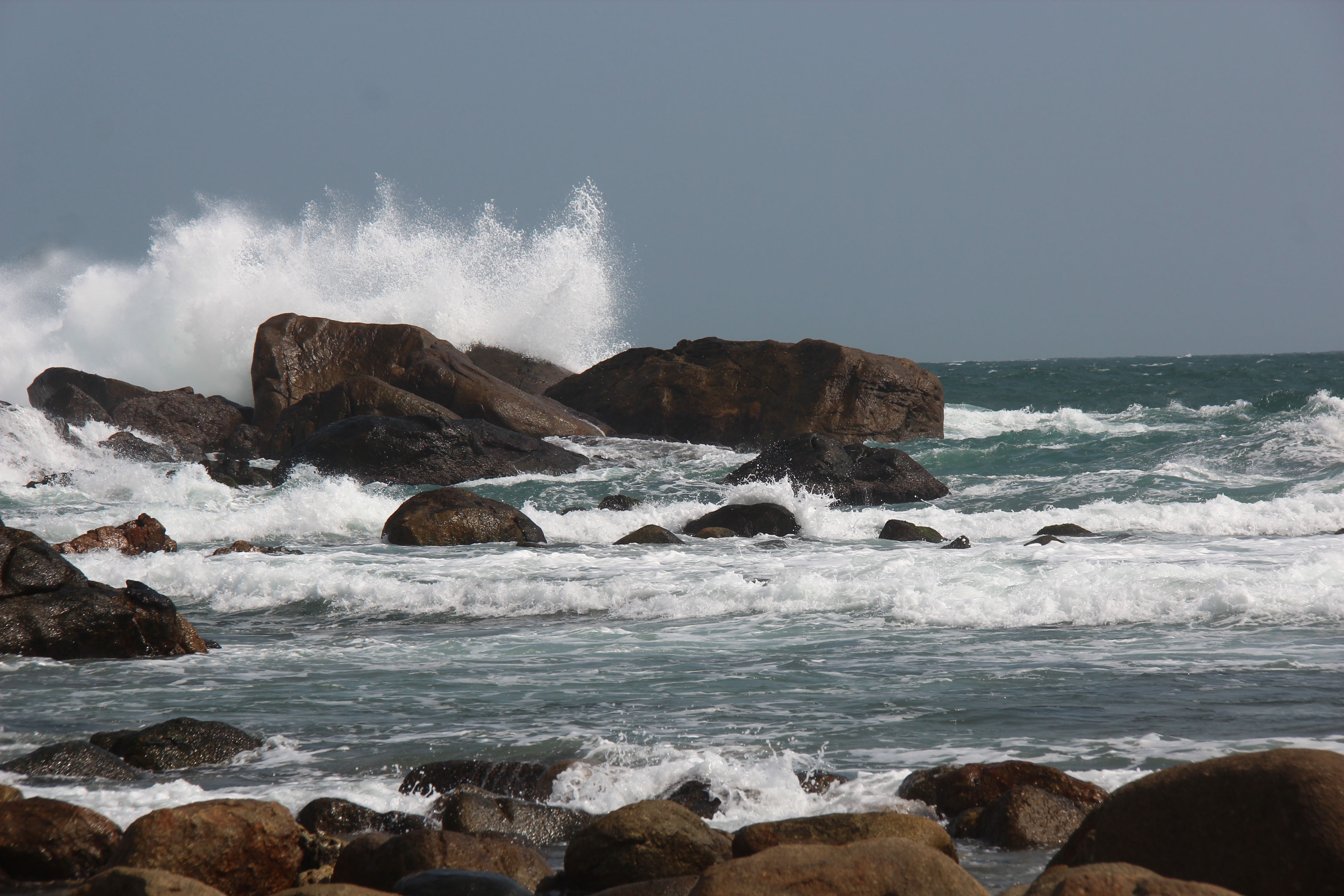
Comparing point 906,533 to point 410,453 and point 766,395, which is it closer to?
point 410,453

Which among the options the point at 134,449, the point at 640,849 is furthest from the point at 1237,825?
the point at 134,449

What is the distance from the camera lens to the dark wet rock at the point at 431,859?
9.79 ft

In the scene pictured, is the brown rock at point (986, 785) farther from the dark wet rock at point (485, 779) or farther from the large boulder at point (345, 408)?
the large boulder at point (345, 408)

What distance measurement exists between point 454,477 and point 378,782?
12684mm

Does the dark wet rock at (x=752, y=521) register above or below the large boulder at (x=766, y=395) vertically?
below

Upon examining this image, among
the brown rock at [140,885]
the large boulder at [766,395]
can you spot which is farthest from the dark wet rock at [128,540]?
the large boulder at [766,395]

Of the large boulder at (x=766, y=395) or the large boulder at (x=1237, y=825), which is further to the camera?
the large boulder at (x=766, y=395)

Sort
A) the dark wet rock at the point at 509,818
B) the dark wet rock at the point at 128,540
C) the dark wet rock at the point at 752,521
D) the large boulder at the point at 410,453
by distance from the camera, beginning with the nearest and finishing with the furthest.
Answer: the dark wet rock at the point at 509,818 → the dark wet rock at the point at 128,540 → the dark wet rock at the point at 752,521 → the large boulder at the point at 410,453

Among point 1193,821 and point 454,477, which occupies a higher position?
point 454,477

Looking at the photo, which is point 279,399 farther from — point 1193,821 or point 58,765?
point 1193,821

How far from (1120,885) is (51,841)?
299cm

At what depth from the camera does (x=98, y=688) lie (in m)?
5.61

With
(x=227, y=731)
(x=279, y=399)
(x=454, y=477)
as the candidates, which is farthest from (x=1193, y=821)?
(x=279, y=399)

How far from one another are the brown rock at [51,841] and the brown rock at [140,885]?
0.70 meters
